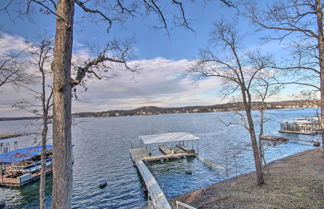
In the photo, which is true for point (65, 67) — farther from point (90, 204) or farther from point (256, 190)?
point (90, 204)

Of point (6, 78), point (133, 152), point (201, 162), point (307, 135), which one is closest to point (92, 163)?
point (133, 152)

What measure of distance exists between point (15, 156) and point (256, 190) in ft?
72.5

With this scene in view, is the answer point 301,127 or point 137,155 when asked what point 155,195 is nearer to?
point 137,155

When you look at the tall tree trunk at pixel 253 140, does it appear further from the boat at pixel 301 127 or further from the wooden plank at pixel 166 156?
the boat at pixel 301 127

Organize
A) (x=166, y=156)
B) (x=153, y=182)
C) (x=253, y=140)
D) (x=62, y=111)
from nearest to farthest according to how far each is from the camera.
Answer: (x=62, y=111)
(x=253, y=140)
(x=153, y=182)
(x=166, y=156)

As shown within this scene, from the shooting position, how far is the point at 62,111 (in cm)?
341

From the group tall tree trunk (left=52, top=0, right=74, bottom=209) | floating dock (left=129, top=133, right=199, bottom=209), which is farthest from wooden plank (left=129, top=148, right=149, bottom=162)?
tall tree trunk (left=52, top=0, right=74, bottom=209)

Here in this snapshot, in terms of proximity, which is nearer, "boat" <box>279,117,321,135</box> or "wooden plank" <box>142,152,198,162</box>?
"wooden plank" <box>142,152,198,162</box>

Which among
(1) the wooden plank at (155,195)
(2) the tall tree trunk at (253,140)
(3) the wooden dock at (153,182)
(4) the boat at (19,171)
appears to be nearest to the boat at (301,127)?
(3) the wooden dock at (153,182)

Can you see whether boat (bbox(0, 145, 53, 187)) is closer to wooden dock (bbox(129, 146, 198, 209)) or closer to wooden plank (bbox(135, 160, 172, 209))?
wooden dock (bbox(129, 146, 198, 209))

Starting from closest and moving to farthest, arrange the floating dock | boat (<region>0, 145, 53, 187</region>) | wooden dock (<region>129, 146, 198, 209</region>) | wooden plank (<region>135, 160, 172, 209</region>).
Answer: wooden plank (<region>135, 160, 172, 209</region>), wooden dock (<region>129, 146, 198, 209</region>), the floating dock, boat (<region>0, 145, 53, 187</region>)

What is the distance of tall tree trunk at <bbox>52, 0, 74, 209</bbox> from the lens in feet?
11.1

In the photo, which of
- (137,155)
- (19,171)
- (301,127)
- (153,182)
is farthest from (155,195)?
(301,127)

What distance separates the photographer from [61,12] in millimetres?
3553
